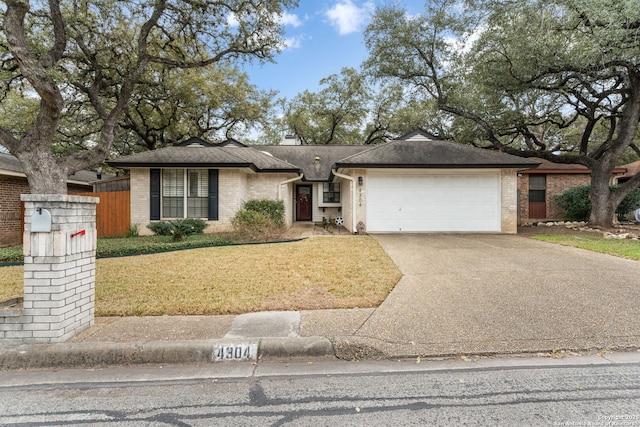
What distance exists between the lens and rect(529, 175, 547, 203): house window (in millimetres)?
17297

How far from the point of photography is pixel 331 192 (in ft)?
55.4

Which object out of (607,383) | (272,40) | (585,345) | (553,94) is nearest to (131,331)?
(607,383)

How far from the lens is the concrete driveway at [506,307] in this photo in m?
3.19

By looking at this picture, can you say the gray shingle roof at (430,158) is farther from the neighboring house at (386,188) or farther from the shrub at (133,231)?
the shrub at (133,231)

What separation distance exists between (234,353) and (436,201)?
1053 centimetres

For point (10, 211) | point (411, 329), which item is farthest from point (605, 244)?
point (10, 211)

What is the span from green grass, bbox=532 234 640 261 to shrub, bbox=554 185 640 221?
5999 millimetres

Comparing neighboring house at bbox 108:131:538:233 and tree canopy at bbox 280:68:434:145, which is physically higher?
tree canopy at bbox 280:68:434:145

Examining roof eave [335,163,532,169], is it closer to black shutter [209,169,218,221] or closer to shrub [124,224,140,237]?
black shutter [209,169,218,221]

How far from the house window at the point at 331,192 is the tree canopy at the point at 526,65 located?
6.43 metres

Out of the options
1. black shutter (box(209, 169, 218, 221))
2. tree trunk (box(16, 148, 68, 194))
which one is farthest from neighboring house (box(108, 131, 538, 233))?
tree trunk (box(16, 148, 68, 194))

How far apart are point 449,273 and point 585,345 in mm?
2720

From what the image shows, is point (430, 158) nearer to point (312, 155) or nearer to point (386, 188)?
point (386, 188)

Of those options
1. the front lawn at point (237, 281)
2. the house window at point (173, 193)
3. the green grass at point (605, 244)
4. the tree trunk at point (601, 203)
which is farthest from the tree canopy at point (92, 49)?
the tree trunk at point (601, 203)
